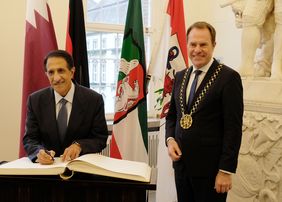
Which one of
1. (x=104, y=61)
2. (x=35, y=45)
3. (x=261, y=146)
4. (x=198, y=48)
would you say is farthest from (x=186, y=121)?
(x=104, y=61)

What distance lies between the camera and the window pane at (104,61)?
379 centimetres

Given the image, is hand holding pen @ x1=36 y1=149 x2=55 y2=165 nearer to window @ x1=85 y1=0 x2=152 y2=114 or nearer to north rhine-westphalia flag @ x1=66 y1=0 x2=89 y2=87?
north rhine-westphalia flag @ x1=66 y1=0 x2=89 y2=87

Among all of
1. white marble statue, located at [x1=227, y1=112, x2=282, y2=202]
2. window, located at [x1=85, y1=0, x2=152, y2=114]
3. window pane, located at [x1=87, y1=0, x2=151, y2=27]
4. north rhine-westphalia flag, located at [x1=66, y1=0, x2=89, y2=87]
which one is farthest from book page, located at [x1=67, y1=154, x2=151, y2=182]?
window pane, located at [x1=87, y1=0, x2=151, y2=27]

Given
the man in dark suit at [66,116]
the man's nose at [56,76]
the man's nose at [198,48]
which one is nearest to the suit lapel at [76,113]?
the man in dark suit at [66,116]

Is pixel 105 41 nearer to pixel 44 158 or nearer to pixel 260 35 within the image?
pixel 260 35

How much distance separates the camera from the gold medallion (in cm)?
159

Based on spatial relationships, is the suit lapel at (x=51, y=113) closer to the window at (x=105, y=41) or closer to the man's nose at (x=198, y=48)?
the man's nose at (x=198, y=48)

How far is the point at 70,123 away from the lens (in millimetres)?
1558

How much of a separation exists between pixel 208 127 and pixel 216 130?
0.13 ft

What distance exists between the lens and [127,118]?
8.13 feet

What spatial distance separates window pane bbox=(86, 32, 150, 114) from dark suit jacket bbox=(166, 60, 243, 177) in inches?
90.1

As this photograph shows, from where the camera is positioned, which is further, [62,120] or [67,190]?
[62,120]

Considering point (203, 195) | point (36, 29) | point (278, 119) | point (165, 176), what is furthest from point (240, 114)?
point (36, 29)

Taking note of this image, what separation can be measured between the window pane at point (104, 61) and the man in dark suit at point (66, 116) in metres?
2.18
